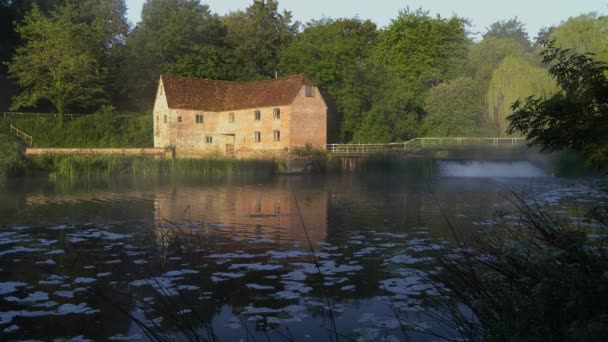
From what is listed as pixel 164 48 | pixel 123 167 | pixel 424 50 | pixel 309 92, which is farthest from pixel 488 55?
pixel 123 167

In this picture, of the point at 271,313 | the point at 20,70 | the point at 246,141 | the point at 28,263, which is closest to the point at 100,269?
the point at 28,263

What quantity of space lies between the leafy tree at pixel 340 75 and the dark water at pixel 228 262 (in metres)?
32.6

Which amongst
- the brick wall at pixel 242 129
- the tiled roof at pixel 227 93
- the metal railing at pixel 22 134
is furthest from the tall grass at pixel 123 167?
the metal railing at pixel 22 134

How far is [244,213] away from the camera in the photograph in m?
19.1

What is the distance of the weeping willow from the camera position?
48156mm

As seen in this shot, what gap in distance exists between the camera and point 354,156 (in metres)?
46.6

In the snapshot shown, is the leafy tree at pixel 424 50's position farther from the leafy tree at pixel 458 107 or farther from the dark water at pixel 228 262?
the dark water at pixel 228 262

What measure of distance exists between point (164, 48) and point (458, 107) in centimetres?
3383

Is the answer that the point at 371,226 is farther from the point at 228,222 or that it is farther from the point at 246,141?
the point at 246,141

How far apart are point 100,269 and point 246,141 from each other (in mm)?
44702

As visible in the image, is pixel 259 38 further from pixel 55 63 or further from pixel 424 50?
pixel 55 63

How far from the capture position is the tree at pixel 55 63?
51688mm

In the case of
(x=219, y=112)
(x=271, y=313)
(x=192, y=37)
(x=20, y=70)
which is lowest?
(x=271, y=313)

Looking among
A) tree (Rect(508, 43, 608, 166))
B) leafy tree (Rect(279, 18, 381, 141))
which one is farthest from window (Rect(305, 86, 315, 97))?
tree (Rect(508, 43, 608, 166))
